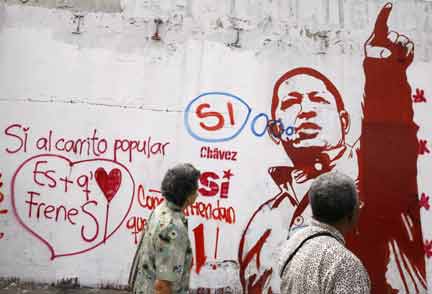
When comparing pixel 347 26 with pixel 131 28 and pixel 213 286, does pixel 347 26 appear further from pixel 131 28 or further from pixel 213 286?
pixel 213 286

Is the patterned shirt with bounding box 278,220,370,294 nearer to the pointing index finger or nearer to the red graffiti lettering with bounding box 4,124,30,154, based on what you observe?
the red graffiti lettering with bounding box 4,124,30,154

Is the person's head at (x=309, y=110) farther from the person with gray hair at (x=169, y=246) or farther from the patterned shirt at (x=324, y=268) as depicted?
the patterned shirt at (x=324, y=268)

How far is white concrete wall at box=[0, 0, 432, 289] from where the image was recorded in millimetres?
4367

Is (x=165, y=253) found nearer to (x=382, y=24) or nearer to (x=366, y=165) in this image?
(x=366, y=165)

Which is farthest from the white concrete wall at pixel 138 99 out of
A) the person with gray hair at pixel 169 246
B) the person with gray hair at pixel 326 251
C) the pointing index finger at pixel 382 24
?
the person with gray hair at pixel 326 251

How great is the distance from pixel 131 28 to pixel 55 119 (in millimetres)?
1381

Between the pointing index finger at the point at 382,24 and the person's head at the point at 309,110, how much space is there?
0.94 m

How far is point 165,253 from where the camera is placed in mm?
2145

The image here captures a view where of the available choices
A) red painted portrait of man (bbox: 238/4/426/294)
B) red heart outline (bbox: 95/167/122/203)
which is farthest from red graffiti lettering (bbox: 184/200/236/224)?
red heart outline (bbox: 95/167/122/203)

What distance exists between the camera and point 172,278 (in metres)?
2.12

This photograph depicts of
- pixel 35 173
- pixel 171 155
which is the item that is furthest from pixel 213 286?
pixel 35 173

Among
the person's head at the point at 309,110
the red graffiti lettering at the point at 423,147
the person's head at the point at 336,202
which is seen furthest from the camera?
the red graffiti lettering at the point at 423,147

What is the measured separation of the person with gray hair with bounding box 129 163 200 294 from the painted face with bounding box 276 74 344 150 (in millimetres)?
2670

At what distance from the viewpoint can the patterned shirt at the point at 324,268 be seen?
1.50 meters
